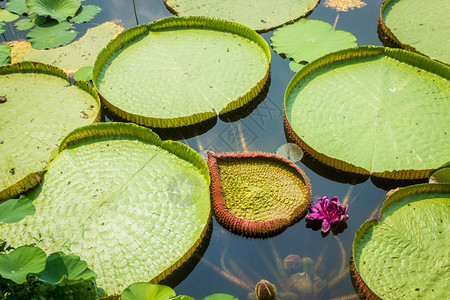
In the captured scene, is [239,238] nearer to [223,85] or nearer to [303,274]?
[303,274]

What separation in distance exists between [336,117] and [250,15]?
202 cm

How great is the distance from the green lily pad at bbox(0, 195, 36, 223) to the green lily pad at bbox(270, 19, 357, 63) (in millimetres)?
→ 3059

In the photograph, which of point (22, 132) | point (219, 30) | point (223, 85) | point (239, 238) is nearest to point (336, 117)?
point (223, 85)

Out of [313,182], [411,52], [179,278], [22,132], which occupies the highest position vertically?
[411,52]

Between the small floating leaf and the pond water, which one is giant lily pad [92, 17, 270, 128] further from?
the small floating leaf

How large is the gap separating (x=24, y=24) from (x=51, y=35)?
21.4 inches

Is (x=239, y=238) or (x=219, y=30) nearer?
(x=239, y=238)

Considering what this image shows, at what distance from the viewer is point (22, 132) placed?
12.4 feet

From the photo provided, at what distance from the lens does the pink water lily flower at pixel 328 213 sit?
3184 millimetres

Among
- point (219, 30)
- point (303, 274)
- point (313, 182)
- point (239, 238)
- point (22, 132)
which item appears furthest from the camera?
point (219, 30)

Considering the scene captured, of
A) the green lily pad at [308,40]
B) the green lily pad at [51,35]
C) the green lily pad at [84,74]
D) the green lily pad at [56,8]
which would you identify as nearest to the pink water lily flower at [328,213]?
the green lily pad at [308,40]

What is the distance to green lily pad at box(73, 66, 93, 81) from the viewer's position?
14.4 ft

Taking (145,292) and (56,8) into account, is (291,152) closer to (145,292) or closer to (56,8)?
(145,292)

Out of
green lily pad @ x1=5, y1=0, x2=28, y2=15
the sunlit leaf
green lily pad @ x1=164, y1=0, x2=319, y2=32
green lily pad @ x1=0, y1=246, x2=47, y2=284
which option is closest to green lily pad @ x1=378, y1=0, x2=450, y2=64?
the sunlit leaf
